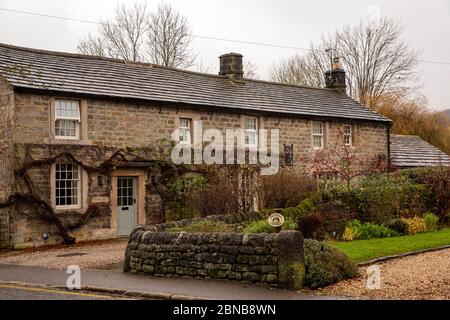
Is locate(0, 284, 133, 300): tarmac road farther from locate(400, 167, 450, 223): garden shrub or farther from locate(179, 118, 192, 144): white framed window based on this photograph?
locate(400, 167, 450, 223): garden shrub

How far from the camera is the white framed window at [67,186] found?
1969 centimetres

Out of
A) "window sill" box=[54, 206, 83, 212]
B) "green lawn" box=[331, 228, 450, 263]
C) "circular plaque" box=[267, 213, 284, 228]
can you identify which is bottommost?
"green lawn" box=[331, 228, 450, 263]

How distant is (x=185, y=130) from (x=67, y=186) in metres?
5.32

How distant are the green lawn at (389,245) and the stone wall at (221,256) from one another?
2.60m

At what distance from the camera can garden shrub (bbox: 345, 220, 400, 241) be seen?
1719 cm

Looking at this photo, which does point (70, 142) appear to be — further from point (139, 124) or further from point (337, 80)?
point (337, 80)

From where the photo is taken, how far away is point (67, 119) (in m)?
19.9

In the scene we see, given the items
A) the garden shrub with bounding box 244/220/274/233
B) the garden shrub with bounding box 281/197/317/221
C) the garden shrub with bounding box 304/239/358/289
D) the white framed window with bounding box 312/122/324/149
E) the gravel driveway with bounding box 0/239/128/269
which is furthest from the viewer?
the white framed window with bounding box 312/122/324/149

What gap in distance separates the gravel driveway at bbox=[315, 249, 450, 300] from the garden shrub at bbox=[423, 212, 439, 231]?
21.5 ft

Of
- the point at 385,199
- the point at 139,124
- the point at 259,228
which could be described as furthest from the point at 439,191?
the point at 139,124

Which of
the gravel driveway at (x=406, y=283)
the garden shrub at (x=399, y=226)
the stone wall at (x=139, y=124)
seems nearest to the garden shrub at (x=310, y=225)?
the garden shrub at (x=399, y=226)

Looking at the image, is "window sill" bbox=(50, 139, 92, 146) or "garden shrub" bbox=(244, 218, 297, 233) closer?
"garden shrub" bbox=(244, 218, 297, 233)

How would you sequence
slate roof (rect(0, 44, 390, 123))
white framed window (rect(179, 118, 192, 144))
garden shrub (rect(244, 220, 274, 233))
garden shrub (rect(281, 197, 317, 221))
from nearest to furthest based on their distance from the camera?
garden shrub (rect(244, 220, 274, 233)) → garden shrub (rect(281, 197, 317, 221)) → slate roof (rect(0, 44, 390, 123)) → white framed window (rect(179, 118, 192, 144))

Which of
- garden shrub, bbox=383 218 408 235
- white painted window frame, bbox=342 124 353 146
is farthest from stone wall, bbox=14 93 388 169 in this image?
garden shrub, bbox=383 218 408 235
